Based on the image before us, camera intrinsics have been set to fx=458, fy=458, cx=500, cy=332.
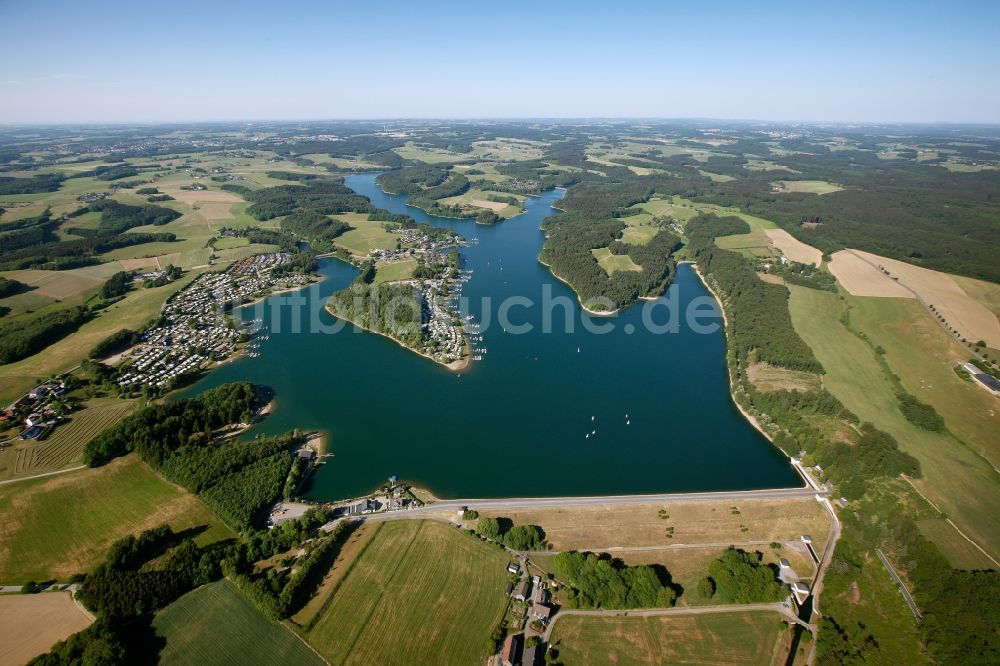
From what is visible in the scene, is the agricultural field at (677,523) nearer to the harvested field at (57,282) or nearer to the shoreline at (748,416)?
the shoreline at (748,416)

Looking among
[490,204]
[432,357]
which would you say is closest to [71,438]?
[432,357]

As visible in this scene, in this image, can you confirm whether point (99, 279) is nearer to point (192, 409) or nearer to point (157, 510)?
point (192, 409)

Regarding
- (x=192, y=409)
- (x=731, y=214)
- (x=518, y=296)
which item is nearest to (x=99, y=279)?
(x=192, y=409)

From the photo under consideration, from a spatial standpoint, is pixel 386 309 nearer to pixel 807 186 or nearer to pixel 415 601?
pixel 415 601

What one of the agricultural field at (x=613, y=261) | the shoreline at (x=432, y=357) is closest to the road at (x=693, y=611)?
the shoreline at (x=432, y=357)

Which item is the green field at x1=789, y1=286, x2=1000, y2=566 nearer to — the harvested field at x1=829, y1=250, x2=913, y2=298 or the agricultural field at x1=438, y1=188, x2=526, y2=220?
the harvested field at x1=829, y1=250, x2=913, y2=298

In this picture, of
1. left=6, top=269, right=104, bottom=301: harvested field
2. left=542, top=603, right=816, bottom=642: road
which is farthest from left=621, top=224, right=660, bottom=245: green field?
left=6, top=269, right=104, bottom=301: harvested field
